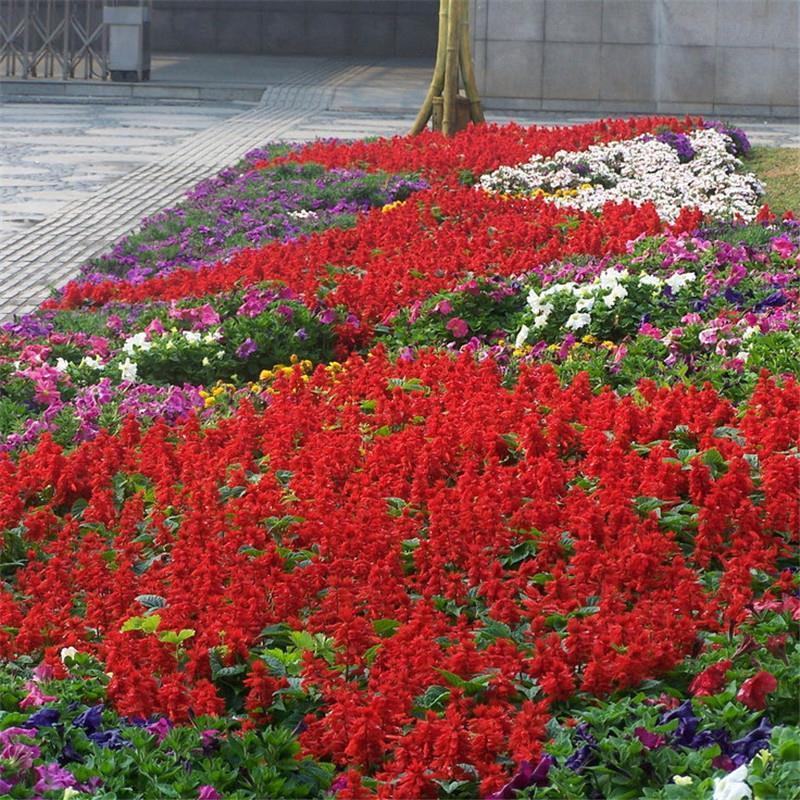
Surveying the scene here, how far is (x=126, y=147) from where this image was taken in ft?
47.4

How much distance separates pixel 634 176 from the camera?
10.5m

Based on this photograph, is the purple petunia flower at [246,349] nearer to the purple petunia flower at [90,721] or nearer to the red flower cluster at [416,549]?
the red flower cluster at [416,549]

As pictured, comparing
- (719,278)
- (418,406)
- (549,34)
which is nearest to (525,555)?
(418,406)

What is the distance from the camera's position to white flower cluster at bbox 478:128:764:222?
948 cm

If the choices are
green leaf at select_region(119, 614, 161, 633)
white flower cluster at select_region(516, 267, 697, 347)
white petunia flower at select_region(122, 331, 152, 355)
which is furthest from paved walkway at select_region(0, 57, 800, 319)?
green leaf at select_region(119, 614, 161, 633)

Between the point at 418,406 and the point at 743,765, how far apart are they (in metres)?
2.32

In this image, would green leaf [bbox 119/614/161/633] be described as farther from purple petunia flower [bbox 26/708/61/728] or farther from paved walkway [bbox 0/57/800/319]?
paved walkway [bbox 0/57/800/319]

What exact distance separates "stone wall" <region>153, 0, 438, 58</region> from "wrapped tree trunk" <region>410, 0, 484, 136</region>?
12.5m

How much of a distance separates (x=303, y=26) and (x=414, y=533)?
71.7ft

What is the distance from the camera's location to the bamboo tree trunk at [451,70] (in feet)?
40.0

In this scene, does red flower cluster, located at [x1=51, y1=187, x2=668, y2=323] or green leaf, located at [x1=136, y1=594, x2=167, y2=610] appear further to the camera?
red flower cluster, located at [x1=51, y1=187, x2=668, y2=323]

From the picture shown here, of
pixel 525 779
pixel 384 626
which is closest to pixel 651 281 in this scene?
pixel 384 626

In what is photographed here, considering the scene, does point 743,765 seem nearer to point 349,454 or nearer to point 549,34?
point 349,454

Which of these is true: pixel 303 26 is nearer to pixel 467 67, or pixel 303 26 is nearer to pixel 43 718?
pixel 467 67
